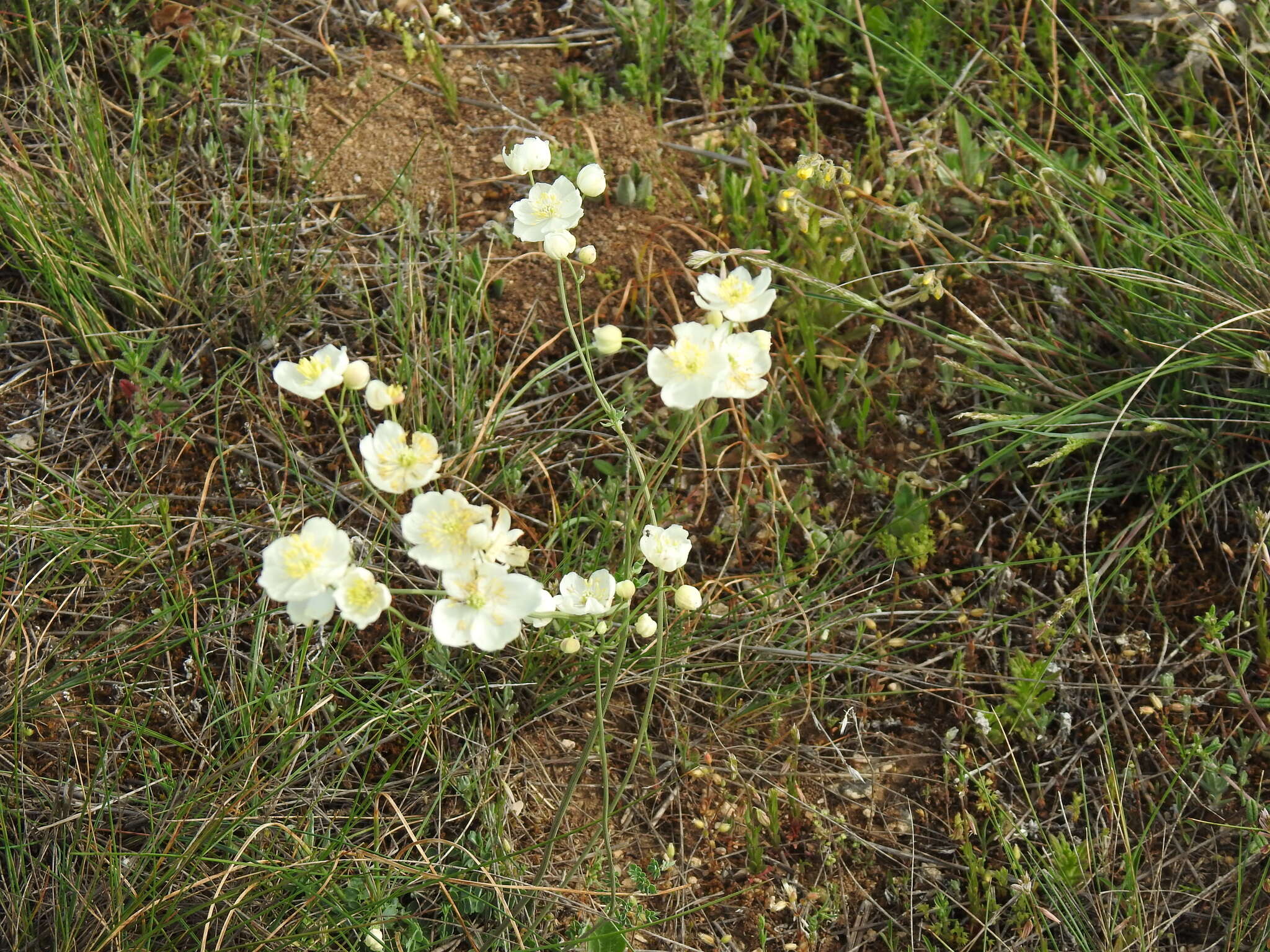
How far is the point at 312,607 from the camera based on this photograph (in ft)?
4.60

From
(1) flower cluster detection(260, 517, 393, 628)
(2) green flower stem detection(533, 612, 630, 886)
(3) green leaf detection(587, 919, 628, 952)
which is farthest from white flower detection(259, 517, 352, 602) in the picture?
(3) green leaf detection(587, 919, 628, 952)

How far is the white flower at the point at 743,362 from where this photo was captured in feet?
4.96

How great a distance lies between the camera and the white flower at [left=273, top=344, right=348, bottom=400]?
60.8 inches

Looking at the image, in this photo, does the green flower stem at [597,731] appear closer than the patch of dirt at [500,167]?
Yes

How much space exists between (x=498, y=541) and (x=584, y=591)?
476 mm

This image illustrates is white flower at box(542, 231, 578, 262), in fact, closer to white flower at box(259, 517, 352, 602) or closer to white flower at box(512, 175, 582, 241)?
white flower at box(512, 175, 582, 241)

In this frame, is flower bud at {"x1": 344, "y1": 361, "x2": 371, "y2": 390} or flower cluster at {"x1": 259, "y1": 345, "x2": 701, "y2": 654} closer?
flower cluster at {"x1": 259, "y1": 345, "x2": 701, "y2": 654}

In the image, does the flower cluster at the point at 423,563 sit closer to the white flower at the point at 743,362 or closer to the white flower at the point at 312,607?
the white flower at the point at 312,607

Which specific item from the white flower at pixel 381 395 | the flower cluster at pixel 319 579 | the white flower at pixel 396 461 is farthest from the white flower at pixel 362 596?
the white flower at pixel 381 395

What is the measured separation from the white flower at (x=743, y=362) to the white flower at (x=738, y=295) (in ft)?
0.13

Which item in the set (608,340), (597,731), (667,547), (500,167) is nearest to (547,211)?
(608,340)

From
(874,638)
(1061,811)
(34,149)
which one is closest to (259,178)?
(34,149)

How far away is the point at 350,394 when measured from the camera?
8.34ft

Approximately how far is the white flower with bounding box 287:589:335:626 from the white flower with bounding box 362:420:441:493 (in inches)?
6.5
